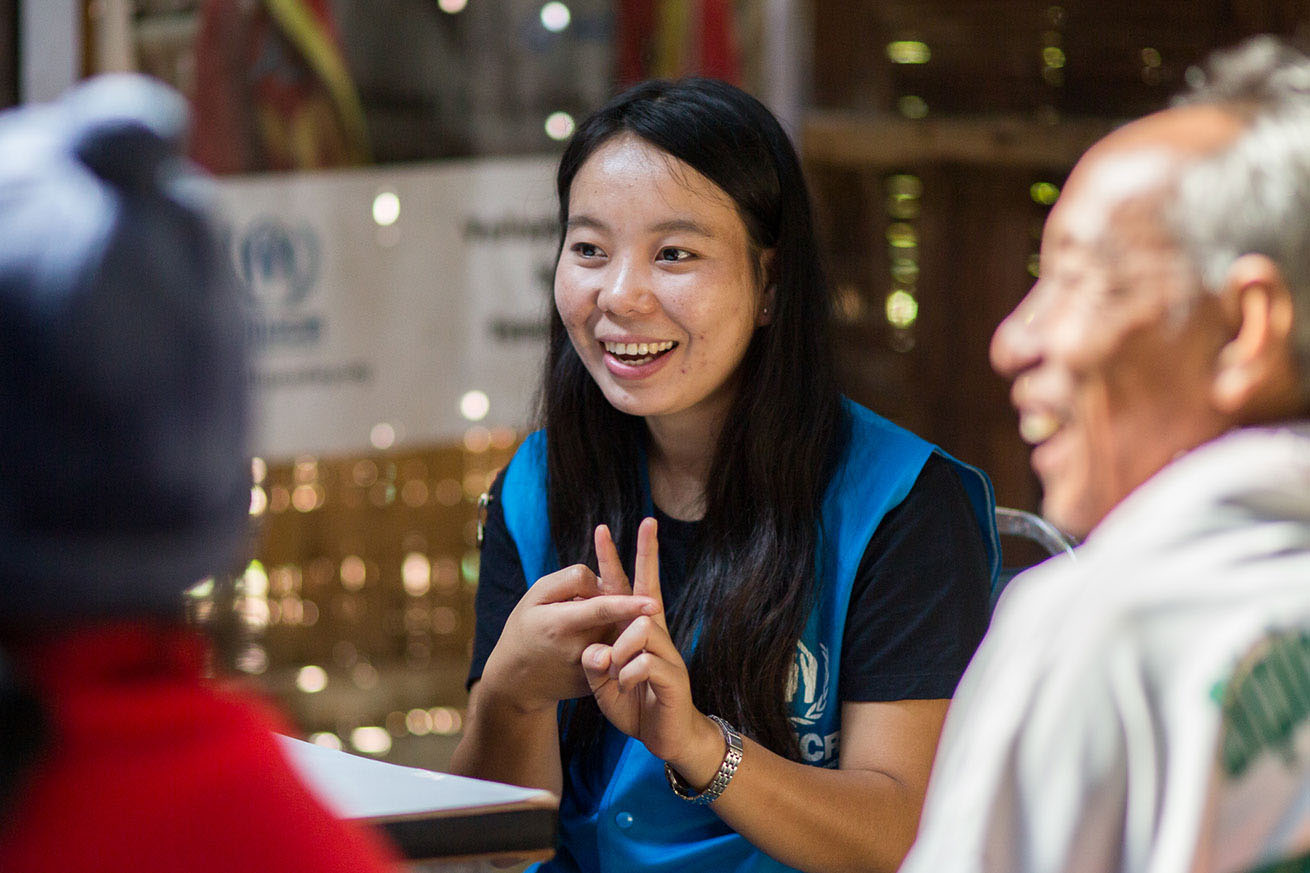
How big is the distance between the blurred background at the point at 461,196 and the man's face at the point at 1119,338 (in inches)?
80.5

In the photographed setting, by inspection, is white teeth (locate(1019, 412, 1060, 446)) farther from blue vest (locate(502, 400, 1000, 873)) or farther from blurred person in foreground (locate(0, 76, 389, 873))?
blue vest (locate(502, 400, 1000, 873))

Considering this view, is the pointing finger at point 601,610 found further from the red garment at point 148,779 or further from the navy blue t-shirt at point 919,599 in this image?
the red garment at point 148,779

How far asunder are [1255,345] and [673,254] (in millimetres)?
893

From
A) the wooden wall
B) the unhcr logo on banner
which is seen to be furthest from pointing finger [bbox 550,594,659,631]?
the wooden wall

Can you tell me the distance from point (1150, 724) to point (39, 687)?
1.69ft

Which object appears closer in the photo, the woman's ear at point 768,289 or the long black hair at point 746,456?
the long black hair at point 746,456

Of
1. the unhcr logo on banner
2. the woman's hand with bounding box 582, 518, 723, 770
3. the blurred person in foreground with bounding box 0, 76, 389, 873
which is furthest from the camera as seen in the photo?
the unhcr logo on banner

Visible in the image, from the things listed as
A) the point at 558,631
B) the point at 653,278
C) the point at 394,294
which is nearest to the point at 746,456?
the point at 653,278

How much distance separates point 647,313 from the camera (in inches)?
62.1

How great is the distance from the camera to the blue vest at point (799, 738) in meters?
1.53

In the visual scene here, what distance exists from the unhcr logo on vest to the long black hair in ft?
0.05

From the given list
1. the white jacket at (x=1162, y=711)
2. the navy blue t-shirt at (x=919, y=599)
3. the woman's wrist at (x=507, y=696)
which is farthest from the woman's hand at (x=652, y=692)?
the white jacket at (x=1162, y=711)

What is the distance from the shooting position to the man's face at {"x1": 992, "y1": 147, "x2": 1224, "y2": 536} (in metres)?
0.78

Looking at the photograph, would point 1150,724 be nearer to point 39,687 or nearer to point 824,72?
point 39,687
